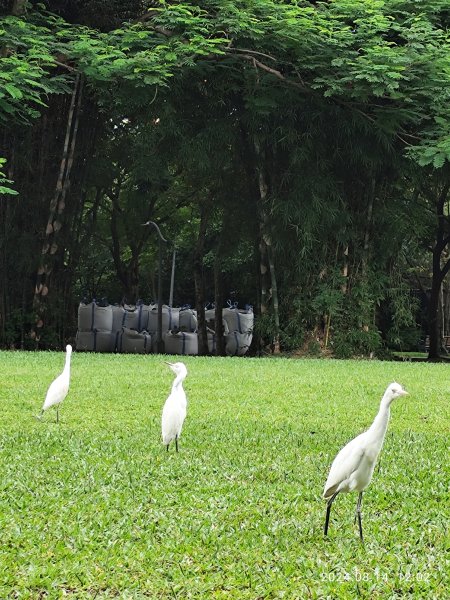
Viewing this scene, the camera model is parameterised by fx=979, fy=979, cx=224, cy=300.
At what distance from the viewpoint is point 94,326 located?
2305 centimetres

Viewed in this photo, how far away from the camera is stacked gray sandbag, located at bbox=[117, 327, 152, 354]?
75.9 feet

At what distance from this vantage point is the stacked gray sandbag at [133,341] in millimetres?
23141

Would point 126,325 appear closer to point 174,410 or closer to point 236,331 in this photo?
point 236,331

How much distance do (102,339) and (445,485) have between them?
18511 mm

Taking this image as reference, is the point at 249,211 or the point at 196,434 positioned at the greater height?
the point at 249,211

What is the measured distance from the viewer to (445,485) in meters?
5.21

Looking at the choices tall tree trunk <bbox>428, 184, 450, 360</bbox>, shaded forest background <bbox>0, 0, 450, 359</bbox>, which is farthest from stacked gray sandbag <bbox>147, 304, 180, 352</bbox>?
tall tree trunk <bbox>428, 184, 450, 360</bbox>

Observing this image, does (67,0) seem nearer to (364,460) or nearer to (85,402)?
(85,402)

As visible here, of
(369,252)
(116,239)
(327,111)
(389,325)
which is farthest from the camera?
(116,239)

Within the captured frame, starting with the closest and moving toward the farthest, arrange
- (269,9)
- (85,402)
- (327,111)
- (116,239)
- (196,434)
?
(196,434)
(85,402)
(269,9)
(327,111)
(116,239)

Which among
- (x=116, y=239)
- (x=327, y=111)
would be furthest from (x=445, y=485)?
(x=116, y=239)

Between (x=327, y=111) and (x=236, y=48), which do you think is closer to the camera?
(x=236, y=48)

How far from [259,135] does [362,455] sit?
13.4 m

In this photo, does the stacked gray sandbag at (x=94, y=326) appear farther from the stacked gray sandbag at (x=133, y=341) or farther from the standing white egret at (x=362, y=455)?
the standing white egret at (x=362, y=455)
